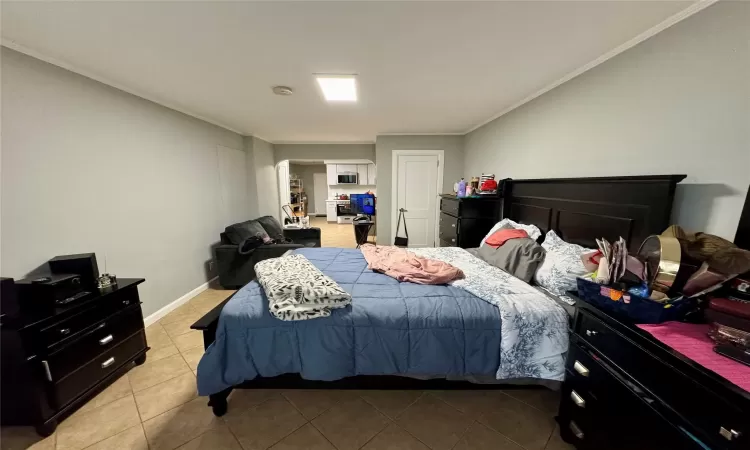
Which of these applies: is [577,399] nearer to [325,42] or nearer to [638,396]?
[638,396]

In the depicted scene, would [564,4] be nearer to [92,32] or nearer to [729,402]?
[729,402]

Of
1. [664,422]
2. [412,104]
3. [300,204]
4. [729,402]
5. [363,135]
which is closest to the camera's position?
[729,402]

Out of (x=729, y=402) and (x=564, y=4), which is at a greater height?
(x=564, y=4)

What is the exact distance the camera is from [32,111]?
5.58ft

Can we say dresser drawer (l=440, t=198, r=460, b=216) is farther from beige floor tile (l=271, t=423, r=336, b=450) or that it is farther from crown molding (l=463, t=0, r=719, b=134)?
beige floor tile (l=271, t=423, r=336, b=450)

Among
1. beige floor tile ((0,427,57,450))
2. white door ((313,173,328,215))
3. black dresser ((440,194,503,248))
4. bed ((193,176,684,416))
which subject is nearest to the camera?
beige floor tile ((0,427,57,450))

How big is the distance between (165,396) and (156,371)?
347 millimetres

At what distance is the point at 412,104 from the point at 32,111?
120 inches

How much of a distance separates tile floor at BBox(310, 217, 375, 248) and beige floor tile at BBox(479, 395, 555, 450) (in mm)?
4477

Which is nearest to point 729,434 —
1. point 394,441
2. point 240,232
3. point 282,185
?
point 394,441

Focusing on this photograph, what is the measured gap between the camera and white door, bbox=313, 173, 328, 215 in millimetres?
10258

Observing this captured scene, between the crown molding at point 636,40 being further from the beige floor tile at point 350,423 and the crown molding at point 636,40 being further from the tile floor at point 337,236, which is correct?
the tile floor at point 337,236

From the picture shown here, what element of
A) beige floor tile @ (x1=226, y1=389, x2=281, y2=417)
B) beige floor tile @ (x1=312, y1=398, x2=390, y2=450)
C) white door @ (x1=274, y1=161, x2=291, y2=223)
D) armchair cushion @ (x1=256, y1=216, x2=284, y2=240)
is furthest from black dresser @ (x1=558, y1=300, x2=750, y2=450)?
white door @ (x1=274, y1=161, x2=291, y2=223)

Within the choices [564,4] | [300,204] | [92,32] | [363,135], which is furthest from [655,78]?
[300,204]
